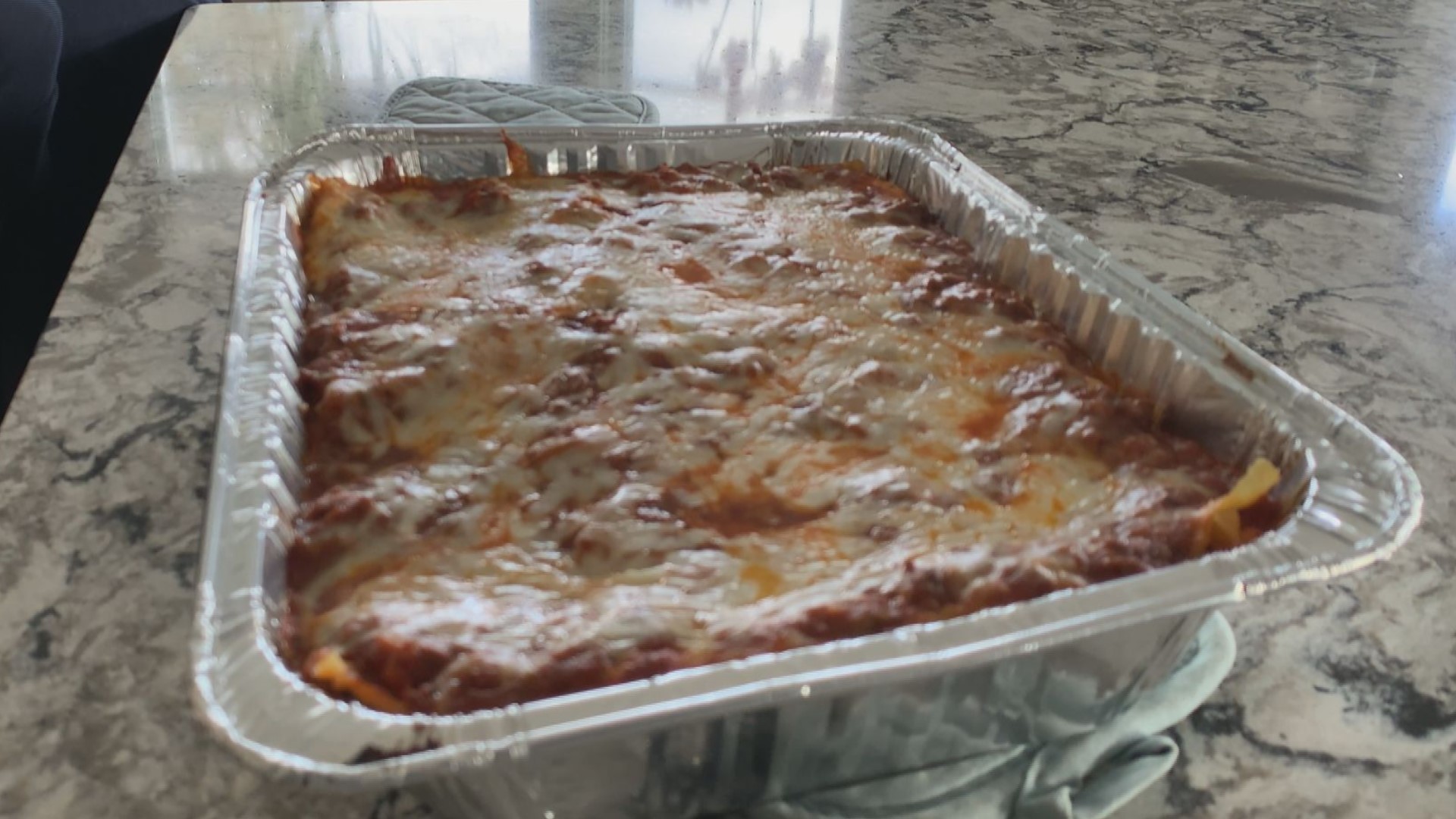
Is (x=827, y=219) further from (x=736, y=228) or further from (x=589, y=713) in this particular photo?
(x=589, y=713)

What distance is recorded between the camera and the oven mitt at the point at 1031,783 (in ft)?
2.14

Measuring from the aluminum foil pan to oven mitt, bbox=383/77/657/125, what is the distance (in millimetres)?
684

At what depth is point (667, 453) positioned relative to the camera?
2.70ft

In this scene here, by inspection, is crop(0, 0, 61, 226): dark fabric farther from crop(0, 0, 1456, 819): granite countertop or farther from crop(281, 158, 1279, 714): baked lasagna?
crop(281, 158, 1279, 714): baked lasagna

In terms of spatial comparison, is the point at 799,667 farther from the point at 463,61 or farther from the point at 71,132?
the point at 71,132

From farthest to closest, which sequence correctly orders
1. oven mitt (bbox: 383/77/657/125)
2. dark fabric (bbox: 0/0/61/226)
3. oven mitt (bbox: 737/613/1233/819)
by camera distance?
1. dark fabric (bbox: 0/0/61/226)
2. oven mitt (bbox: 383/77/657/125)
3. oven mitt (bbox: 737/613/1233/819)

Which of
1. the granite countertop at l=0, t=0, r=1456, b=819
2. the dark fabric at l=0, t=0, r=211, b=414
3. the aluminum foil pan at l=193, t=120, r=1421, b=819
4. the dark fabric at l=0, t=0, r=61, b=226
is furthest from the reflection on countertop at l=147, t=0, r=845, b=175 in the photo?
the aluminum foil pan at l=193, t=120, r=1421, b=819

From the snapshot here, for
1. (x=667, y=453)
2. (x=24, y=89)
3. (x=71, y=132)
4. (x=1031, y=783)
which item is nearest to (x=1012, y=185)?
(x=667, y=453)

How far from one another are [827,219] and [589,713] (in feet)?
2.64

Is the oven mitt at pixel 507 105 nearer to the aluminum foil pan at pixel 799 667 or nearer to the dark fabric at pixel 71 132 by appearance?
the aluminum foil pan at pixel 799 667

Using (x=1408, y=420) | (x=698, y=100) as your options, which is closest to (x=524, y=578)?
(x=1408, y=420)

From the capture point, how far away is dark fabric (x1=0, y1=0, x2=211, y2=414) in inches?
73.9

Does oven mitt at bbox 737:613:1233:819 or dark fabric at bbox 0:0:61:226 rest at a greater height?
dark fabric at bbox 0:0:61:226

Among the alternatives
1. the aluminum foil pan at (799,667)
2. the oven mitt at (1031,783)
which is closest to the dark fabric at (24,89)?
the aluminum foil pan at (799,667)
